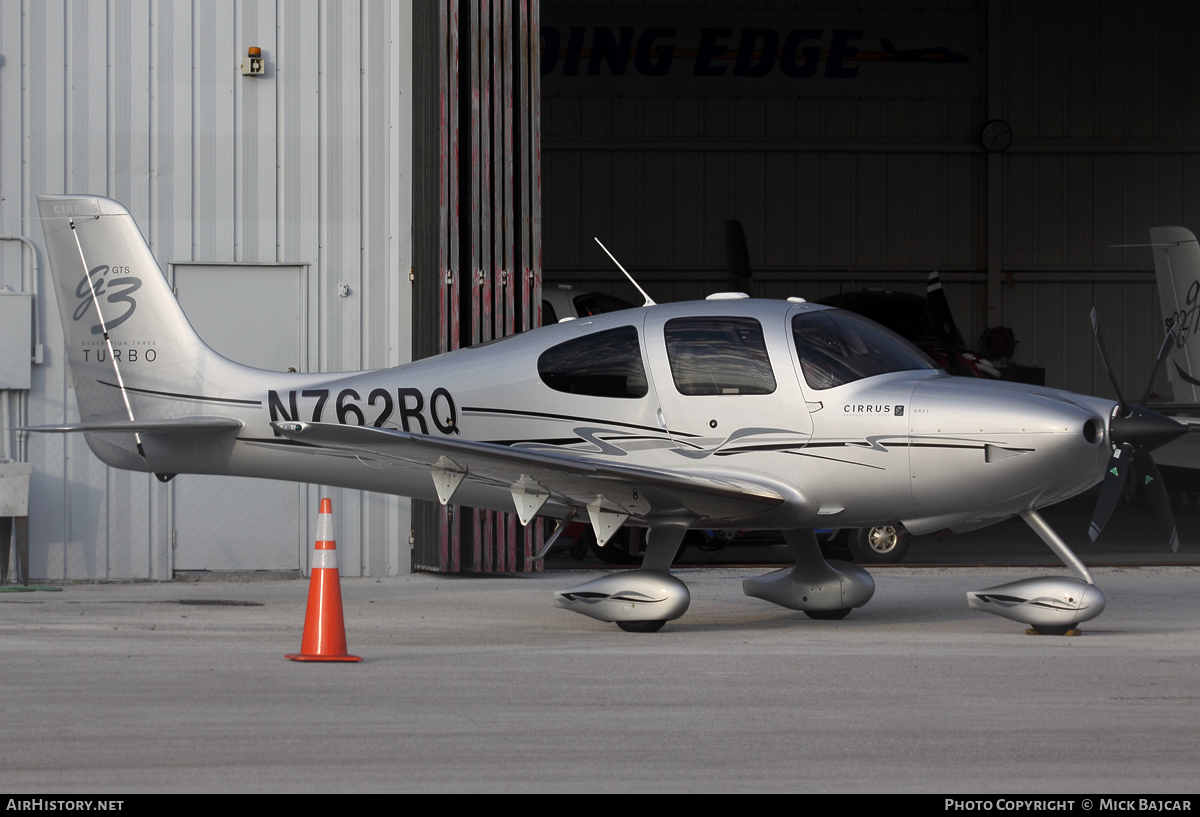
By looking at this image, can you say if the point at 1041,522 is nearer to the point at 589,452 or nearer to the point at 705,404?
the point at 705,404

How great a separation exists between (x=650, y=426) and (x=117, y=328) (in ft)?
12.4

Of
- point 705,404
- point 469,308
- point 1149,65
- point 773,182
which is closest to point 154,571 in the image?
point 469,308

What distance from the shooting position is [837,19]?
23953 millimetres

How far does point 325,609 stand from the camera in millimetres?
5953

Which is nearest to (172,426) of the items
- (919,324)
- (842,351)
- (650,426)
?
(650,426)

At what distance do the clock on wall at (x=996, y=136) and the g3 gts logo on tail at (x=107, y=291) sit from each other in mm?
19473

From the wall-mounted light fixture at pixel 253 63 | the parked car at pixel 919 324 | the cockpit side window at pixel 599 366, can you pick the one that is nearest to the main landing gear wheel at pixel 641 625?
the cockpit side window at pixel 599 366

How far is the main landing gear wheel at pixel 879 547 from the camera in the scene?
39.0 ft

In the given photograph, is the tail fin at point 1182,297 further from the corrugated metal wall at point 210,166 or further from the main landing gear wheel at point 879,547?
the corrugated metal wall at point 210,166

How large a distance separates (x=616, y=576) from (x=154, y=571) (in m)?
5.25

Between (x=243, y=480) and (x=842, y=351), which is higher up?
(x=842, y=351)

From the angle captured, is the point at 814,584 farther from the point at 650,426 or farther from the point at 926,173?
the point at 926,173

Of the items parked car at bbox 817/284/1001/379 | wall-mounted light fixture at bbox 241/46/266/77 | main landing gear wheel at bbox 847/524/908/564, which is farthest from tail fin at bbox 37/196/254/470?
parked car at bbox 817/284/1001/379

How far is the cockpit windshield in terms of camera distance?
6.92m
